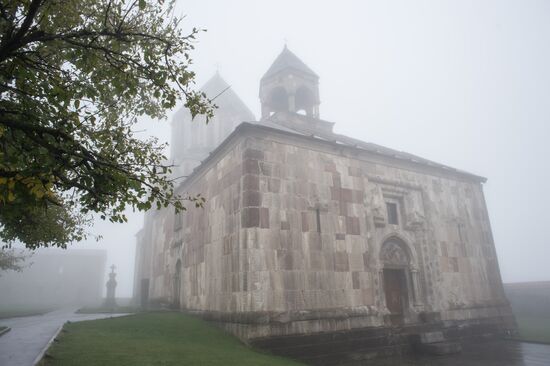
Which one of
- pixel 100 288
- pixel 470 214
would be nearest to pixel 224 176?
pixel 470 214

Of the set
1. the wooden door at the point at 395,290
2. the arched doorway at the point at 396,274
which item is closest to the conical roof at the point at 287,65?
the arched doorway at the point at 396,274

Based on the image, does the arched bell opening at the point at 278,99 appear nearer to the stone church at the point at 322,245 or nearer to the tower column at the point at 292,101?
the stone church at the point at 322,245

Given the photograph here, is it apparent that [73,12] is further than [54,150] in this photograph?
Yes

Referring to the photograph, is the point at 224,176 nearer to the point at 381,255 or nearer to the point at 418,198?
the point at 381,255

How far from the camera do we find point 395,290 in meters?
15.3

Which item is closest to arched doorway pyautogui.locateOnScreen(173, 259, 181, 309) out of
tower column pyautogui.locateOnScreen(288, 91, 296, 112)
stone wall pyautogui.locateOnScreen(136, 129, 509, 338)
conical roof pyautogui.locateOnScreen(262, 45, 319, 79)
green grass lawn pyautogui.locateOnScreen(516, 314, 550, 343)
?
stone wall pyautogui.locateOnScreen(136, 129, 509, 338)

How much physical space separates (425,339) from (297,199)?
737 centimetres

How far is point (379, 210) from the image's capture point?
1541 cm

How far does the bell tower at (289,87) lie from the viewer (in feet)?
65.7

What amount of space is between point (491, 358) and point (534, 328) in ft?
30.9

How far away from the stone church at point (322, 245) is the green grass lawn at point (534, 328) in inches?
34.7

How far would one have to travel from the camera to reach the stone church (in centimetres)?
1163

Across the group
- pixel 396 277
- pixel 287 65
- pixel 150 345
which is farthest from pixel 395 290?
pixel 287 65

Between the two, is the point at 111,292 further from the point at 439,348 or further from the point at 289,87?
the point at 439,348
